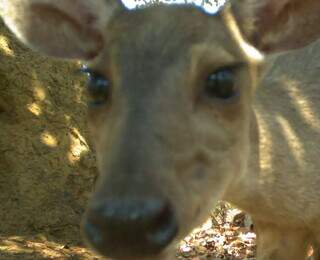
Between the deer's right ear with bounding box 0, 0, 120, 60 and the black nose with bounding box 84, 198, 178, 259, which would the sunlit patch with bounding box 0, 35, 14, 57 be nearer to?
the deer's right ear with bounding box 0, 0, 120, 60

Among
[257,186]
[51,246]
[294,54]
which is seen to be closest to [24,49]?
[51,246]

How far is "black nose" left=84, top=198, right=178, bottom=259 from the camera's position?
302cm

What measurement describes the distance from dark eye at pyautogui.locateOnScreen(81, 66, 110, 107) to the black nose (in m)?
0.97

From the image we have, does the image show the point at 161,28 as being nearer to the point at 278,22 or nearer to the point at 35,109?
the point at 278,22

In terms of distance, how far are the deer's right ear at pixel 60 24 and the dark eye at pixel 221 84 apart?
917 mm

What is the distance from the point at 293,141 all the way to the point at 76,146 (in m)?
3.51

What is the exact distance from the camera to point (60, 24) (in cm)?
468

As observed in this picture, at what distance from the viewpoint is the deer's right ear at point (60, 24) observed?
454 cm

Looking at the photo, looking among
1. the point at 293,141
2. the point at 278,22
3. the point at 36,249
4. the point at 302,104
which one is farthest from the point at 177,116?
the point at 36,249

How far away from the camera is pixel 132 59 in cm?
377

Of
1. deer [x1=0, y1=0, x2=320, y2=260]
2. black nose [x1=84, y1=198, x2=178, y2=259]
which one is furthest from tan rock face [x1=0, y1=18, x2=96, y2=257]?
black nose [x1=84, y1=198, x2=178, y2=259]

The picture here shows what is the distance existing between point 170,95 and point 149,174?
0.57m

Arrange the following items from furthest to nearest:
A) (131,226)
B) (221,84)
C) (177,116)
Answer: (221,84) < (177,116) < (131,226)

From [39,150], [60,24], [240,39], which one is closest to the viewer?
[240,39]
